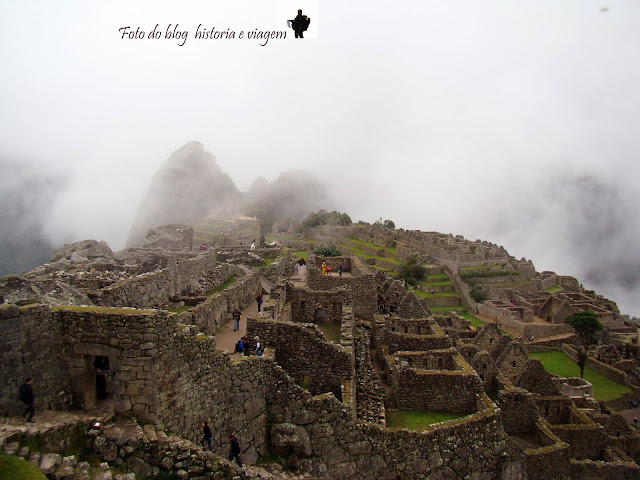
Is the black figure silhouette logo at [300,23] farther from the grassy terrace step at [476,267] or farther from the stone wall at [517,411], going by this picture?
the grassy terrace step at [476,267]

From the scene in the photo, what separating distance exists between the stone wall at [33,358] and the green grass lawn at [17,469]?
4.27 ft

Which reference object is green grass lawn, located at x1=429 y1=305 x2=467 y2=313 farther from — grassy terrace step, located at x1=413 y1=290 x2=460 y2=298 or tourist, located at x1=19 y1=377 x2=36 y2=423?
tourist, located at x1=19 y1=377 x2=36 y2=423

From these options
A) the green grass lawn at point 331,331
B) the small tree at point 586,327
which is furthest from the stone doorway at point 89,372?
the small tree at point 586,327

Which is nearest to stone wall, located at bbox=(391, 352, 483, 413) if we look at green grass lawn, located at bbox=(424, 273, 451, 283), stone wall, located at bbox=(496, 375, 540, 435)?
stone wall, located at bbox=(496, 375, 540, 435)

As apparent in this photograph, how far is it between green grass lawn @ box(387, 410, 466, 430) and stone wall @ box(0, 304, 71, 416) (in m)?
7.36

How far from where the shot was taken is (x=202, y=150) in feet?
202

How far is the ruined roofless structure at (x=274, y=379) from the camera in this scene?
696cm

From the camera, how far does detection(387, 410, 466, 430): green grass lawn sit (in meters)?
11.5

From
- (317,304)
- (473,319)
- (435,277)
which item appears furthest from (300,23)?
(435,277)

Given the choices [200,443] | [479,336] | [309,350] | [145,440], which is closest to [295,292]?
[309,350]

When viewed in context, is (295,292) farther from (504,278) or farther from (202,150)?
(504,278)

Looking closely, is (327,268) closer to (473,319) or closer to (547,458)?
(547,458)

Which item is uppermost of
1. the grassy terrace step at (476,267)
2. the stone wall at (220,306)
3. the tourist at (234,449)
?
the grassy terrace step at (476,267)

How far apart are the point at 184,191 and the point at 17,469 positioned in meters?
51.8
